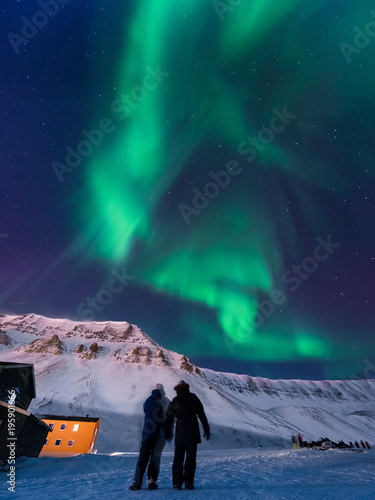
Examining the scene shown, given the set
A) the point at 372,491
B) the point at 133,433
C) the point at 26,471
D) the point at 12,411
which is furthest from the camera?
the point at 133,433

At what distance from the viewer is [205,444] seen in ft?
227

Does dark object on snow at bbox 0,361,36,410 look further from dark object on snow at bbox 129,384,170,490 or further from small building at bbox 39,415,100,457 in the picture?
dark object on snow at bbox 129,384,170,490

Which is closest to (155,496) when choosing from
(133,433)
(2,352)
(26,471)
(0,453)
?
(26,471)

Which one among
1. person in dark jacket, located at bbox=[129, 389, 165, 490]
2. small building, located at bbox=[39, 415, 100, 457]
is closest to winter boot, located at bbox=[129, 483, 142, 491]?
person in dark jacket, located at bbox=[129, 389, 165, 490]

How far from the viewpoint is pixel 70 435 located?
33250mm

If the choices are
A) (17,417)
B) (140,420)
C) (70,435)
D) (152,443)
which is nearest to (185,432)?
(152,443)

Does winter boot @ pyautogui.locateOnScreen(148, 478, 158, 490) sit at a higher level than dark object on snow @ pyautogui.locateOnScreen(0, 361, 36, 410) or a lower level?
lower

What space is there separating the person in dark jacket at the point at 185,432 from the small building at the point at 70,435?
32778mm

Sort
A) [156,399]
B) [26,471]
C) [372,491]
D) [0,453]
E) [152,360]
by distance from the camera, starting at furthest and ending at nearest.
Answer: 1. [152,360]
2. [0,453]
3. [26,471]
4. [156,399]
5. [372,491]

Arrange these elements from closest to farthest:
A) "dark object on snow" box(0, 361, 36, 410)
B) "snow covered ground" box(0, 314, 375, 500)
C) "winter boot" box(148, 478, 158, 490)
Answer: "winter boot" box(148, 478, 158, 490)
"snow covered ground" box(0, 314, 375, 500)
"dark object on snow" box(0, 361, 36, 410)

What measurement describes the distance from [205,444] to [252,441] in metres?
15.4

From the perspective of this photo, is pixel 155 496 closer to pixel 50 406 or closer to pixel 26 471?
pixel 26 471

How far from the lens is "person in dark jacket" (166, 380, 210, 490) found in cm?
562

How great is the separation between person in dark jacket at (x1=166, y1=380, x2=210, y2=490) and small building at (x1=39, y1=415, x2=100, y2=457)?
108 feet
